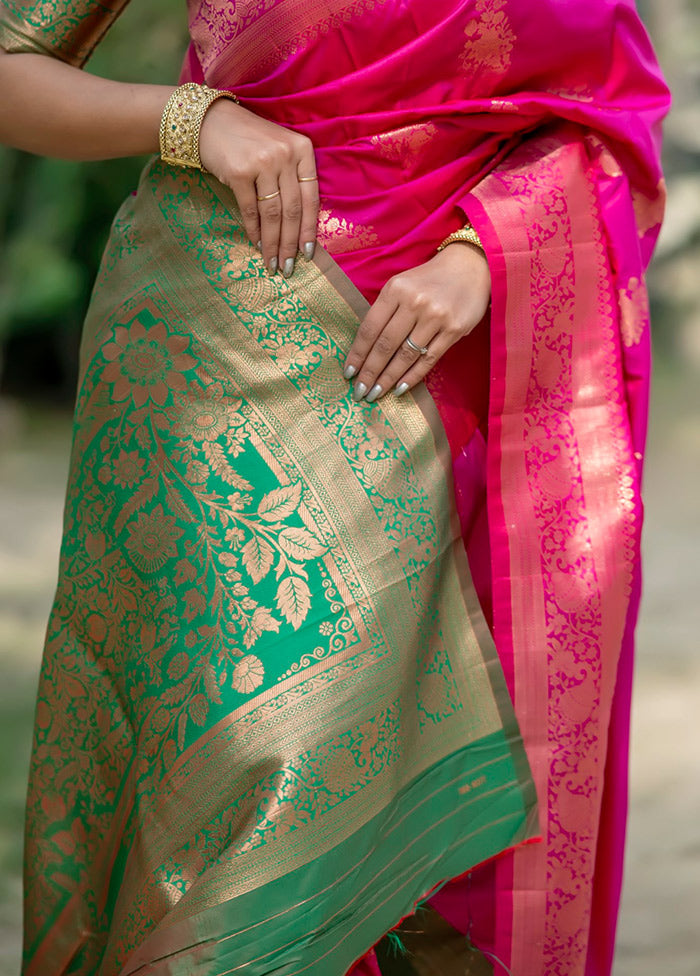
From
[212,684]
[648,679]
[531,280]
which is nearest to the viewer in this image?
[212,684]

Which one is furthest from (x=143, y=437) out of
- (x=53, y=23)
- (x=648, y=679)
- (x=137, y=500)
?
(x=648, y=679)

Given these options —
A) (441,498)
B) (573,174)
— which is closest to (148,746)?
(441,498)

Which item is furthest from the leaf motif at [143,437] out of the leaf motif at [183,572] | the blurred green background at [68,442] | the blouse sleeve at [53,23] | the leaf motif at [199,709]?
the blurred green background at [68,442]

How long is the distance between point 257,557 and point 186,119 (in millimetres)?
406

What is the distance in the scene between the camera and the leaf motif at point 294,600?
3.01 ft

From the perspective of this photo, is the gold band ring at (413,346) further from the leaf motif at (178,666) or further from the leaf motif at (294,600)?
the leaf motif at (178,666)

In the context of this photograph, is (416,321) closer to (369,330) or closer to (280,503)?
(369,330)

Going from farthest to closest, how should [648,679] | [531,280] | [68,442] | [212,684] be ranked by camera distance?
[68,442], [648,679], [531,280], [212,684]

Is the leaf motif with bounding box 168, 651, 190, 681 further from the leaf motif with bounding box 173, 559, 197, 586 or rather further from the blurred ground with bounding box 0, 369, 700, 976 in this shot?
the blurred ground with bounding box 0, 369, 700, 976

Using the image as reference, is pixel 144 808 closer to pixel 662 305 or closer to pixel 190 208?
pixel 190 208

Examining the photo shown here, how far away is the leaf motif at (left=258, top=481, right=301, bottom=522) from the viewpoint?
937 millimetres

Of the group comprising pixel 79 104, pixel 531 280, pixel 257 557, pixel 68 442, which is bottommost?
pixel 257 557

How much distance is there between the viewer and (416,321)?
94 cm

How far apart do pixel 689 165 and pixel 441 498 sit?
6.27 meters
